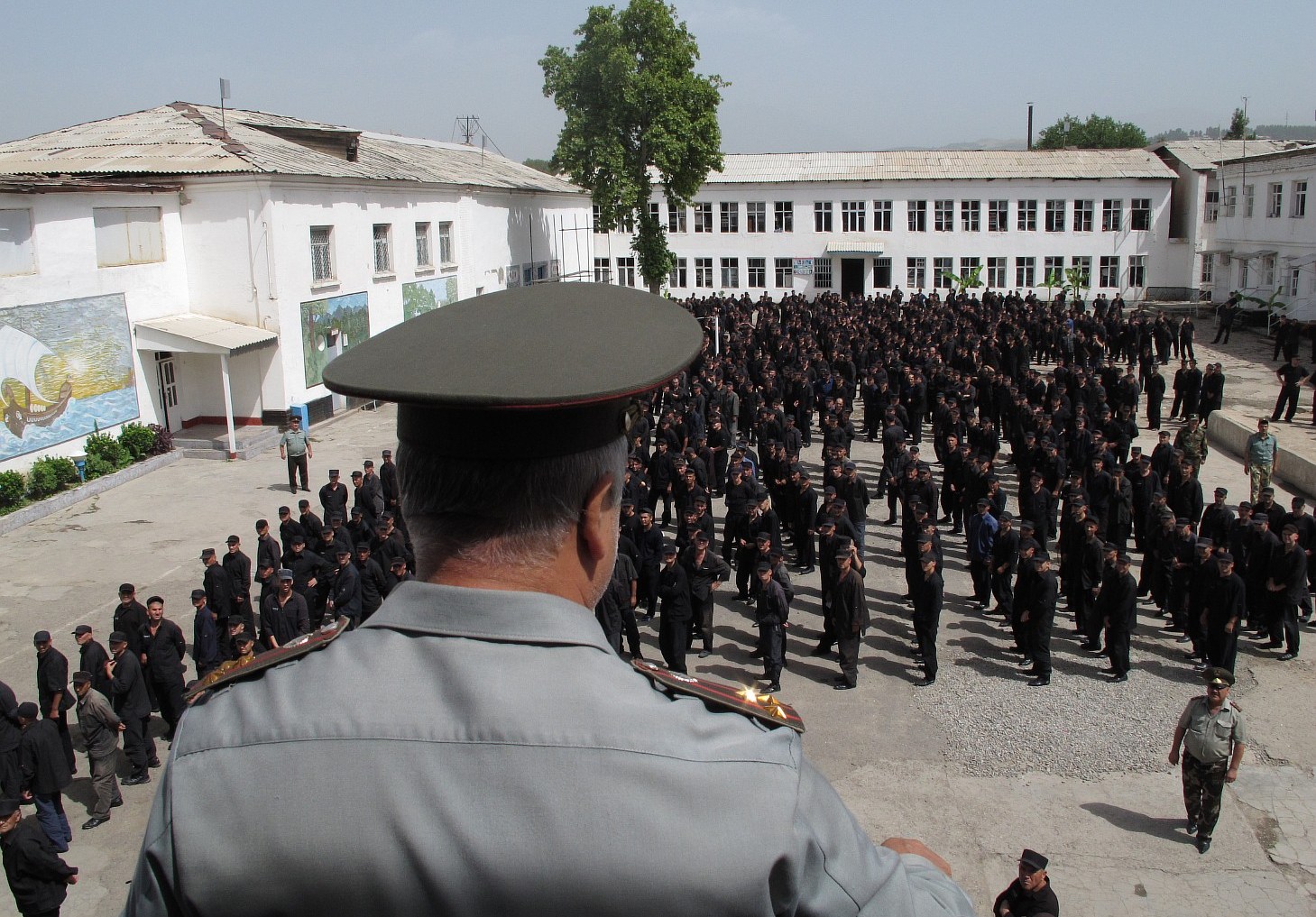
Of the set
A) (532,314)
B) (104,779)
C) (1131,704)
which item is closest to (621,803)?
(532,314)

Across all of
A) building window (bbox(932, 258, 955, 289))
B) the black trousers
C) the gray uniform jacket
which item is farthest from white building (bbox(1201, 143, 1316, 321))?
the gray uniform jacket

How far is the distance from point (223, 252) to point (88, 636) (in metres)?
13.3

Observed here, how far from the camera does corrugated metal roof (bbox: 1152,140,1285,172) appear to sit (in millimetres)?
39781

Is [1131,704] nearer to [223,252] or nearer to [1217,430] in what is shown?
[1217,430]

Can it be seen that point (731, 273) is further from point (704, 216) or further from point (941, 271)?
point (941, 271)

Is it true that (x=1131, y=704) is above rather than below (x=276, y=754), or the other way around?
below

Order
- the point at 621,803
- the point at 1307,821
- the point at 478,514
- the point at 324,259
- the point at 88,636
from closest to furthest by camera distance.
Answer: the point at 621,803 → the point at 478,514 → the point at 1307,821 → the point at 88,636 → the point at 324,259

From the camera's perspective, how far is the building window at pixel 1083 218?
131ft

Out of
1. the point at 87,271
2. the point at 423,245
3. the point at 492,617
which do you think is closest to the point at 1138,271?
the point at 423,245

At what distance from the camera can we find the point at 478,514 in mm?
1302

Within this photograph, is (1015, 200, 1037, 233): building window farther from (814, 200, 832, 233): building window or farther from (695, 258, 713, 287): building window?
(695, 258, 713, 287): building window

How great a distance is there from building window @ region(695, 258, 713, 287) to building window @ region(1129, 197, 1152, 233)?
16362 mm

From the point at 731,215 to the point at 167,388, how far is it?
27.2m

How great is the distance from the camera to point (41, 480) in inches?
608
